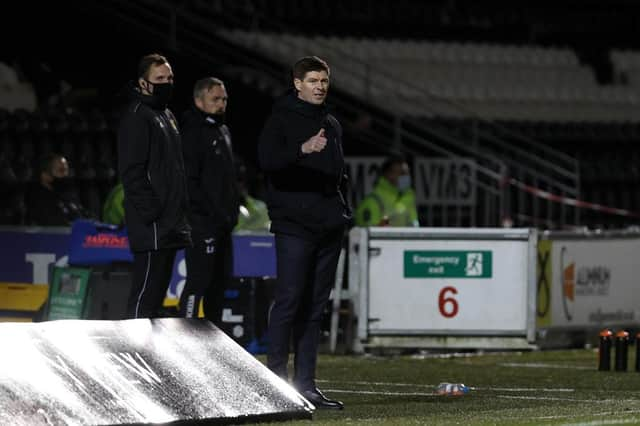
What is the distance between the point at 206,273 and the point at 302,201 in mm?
1960

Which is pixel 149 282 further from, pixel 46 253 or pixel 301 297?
pixel 46 253

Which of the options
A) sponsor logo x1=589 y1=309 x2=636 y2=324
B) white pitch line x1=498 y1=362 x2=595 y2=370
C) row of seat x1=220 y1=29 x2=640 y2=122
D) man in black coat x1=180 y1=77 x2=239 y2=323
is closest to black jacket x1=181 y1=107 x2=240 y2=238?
man in black coat x1=180 y1=77 x2=239 y2=323

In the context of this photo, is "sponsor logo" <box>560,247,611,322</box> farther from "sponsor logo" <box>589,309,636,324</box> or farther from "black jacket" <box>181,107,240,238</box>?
"black jacket" <box>181,107,240,238</box>

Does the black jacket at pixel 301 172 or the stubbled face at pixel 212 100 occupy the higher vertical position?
the stubbled face at pixel 212 100

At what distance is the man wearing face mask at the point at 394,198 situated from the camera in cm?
1579

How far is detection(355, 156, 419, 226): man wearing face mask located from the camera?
15789 mm

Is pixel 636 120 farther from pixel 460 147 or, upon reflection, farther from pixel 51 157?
pixel 51 157

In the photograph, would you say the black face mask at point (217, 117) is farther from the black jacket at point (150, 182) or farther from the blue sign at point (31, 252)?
the blue sign at point (31, 252)

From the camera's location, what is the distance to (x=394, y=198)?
15.9 meters

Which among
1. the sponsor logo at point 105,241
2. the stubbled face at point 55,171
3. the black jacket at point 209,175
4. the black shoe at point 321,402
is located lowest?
the black shoe at point 321,402

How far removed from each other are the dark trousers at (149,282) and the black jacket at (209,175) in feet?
3.74

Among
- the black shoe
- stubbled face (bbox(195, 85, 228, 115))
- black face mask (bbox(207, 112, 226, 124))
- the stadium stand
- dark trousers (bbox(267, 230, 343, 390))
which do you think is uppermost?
the stadium stand

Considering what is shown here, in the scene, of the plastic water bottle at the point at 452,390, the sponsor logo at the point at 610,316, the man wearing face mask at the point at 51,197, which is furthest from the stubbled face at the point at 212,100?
the sponsor logo at the point at 610,316

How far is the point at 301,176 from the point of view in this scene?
8.68 metres
